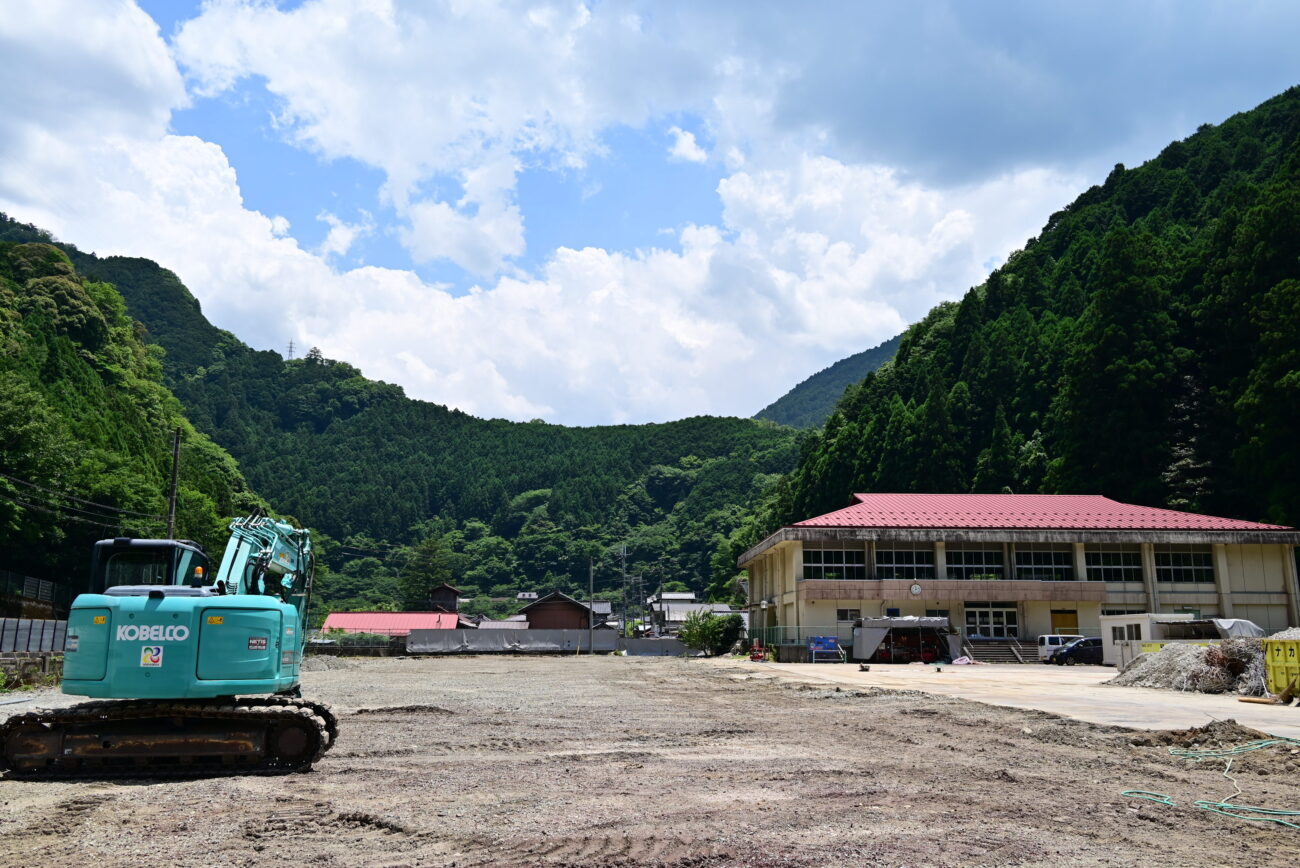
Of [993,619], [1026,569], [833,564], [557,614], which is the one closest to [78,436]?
[557,614]

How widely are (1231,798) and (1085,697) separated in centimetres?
1340

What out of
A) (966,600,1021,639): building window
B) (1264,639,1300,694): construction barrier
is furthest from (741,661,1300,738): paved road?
(966,600,1021,639): building window

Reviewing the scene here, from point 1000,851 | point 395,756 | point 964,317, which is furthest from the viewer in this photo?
point 964,317

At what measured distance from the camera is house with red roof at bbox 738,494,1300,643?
4931 cm

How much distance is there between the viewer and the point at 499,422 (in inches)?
7456

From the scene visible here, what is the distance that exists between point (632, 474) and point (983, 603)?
126749mm

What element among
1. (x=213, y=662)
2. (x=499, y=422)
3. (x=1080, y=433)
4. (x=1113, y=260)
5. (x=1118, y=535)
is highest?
(x=499, y=422)

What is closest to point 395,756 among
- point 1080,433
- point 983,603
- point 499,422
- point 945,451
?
point 983,603

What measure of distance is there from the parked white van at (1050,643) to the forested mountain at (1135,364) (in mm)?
16156

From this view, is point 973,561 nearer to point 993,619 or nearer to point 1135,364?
point 993,619

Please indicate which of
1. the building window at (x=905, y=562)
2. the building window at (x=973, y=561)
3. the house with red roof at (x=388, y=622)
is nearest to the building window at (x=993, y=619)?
the building window at (x=973, y=561)

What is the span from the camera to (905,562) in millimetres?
51250

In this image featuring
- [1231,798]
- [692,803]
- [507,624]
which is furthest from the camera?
[507,624]

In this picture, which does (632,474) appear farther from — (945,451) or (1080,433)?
(1080,433)
